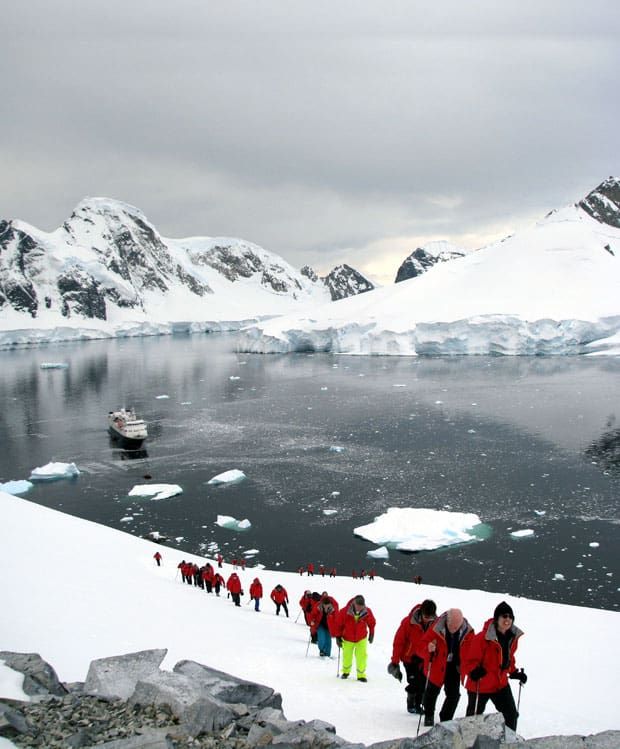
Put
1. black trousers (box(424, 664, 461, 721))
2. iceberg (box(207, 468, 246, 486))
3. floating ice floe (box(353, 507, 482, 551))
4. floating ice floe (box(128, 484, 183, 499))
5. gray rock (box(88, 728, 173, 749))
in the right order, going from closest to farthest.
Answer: gray rock (box(88, 728, 173, 749)) → black trousers (box(424, 664, 461, 721)) → floating ice floe (box(353, 507, 482, 551)) → floating ice floe (box(128, 484, 183, 499)) → iceberg (box(207, 468, 246, 486))

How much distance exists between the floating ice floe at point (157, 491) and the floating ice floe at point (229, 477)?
1.71 meters

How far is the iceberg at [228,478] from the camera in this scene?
93.9 feet

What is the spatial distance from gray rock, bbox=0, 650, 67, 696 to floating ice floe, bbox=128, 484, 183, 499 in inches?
817

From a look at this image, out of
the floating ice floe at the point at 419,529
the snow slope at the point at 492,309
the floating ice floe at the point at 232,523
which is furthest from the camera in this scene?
the snow slope at the point at 492,309

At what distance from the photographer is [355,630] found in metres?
7.33

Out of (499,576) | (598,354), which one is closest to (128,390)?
(499,576)

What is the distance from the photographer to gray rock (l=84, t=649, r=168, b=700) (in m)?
5.99

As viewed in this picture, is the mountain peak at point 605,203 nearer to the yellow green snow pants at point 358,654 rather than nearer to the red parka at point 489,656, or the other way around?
the yellow green snow pants at point 358,654

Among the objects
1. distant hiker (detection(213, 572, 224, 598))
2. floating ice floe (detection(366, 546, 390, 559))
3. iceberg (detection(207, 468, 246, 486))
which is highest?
distant hiker (detection(213, 572, 224, 598))

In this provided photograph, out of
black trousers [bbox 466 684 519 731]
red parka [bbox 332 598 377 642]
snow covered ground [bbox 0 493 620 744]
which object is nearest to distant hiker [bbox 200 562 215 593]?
snow covered ground [bbox 0 493 620 744]

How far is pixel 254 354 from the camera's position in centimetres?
9712

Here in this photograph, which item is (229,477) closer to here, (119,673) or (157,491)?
(157,491)

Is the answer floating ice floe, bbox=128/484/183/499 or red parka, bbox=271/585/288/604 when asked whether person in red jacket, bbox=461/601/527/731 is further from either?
floating ice floe, bbox=128/484/183/499

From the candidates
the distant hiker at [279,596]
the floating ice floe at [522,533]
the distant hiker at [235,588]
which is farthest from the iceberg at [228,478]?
the distant hiker at [279,596]
